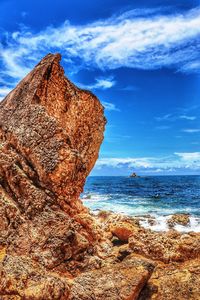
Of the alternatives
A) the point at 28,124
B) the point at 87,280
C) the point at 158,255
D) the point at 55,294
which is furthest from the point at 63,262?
the point at 28,124

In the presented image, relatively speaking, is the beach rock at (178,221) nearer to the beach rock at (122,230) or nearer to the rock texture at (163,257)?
the beach rock at (122,230)

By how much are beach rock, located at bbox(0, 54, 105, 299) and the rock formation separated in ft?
0.05

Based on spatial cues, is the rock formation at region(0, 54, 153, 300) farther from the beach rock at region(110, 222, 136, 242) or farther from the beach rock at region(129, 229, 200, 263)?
the beach rock at region(110, 222, 136, 242)

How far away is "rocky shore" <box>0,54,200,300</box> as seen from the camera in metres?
5.20

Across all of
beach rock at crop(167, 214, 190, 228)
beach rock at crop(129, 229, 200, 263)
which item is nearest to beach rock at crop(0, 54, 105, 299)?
beach rock at crop(129, 229, 200, 263)

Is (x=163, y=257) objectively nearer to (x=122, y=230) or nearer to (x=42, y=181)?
(x=122, y=230)

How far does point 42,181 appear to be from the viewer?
20.4 feet

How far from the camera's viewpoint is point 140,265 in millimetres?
5609

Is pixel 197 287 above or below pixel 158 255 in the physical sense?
below

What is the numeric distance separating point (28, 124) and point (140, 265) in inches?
133

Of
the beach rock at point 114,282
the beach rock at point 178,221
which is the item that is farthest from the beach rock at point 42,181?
the beach rock at point 178,221

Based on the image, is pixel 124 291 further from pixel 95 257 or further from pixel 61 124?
pixel 61 124

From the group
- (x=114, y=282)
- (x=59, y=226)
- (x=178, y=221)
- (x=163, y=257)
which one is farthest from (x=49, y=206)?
(x=178, y=221)

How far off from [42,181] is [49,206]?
491mm
